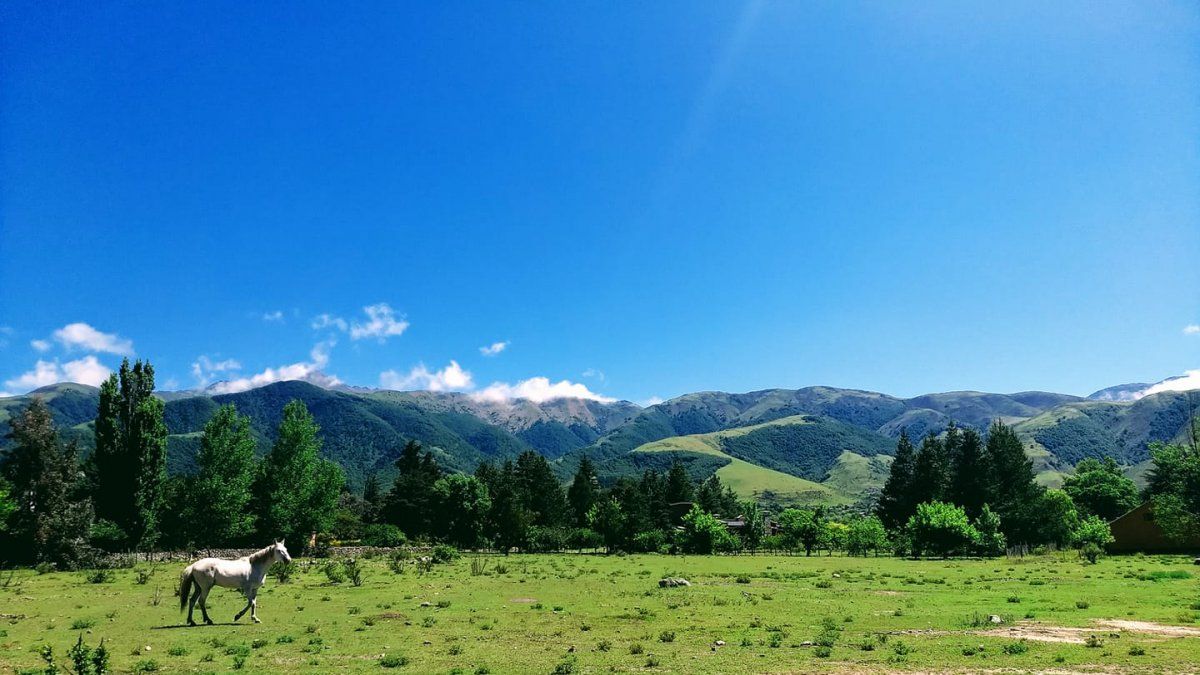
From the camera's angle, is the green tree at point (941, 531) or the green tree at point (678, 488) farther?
the green tree at point (678, 488)

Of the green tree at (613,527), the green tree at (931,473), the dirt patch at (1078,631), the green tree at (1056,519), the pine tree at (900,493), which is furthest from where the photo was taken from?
Answer: the pine tree at (900,493)

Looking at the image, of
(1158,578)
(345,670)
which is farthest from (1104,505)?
(345,670)

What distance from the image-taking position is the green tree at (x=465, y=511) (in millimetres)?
79250

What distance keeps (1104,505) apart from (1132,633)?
300ft

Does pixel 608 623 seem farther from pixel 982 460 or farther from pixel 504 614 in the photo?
pixel 982 460

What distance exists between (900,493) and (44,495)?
9843 centimetres

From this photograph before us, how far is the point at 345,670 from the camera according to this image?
1352 centimetres

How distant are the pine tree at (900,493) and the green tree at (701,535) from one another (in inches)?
1213

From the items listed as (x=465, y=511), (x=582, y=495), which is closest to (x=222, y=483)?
(x=465, y=511)

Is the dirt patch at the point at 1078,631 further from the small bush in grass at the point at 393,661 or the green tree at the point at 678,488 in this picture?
the green tree at the point at 678,488

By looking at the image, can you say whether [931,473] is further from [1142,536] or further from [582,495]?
[582,495]

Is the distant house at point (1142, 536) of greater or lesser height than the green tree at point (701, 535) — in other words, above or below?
above

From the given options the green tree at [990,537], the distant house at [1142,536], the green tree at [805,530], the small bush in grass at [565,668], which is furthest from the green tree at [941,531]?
the small bush in grass at [565,668]

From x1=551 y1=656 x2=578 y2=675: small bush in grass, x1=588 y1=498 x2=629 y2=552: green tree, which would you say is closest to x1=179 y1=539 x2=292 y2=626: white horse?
x1=551 y1=656 x2=578 y2=675: small bush in grass
